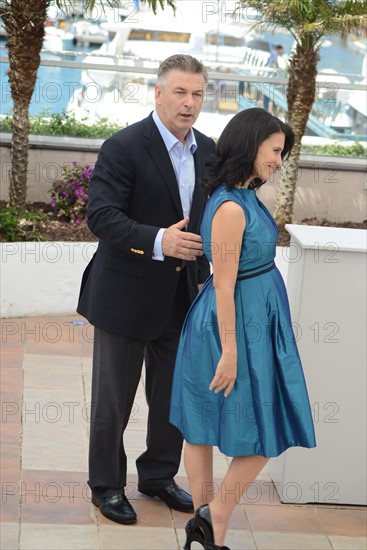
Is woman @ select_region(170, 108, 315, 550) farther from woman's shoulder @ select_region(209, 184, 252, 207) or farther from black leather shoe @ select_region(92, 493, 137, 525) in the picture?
black leather shoe @ select_region(92, 493, 137, 525)

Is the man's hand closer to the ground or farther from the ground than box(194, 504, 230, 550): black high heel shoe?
farther from the ground

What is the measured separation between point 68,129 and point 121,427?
200 inches

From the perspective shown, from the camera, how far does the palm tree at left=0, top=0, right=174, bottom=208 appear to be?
303 inches

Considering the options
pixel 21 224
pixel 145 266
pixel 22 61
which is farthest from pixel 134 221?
pixel 22 61

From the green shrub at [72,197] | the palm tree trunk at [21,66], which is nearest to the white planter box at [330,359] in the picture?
the green shrub at [72,197]

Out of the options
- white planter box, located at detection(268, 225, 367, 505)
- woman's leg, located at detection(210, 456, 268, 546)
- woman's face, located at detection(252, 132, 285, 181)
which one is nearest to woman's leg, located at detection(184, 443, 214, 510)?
woman's leg, located at detection(210, 456, 268, 546)

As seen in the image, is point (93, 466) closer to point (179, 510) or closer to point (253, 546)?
point (179, 510)

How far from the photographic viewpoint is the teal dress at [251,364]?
3631 millimetres

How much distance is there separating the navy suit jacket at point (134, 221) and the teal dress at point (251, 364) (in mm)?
328

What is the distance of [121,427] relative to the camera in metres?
4.21

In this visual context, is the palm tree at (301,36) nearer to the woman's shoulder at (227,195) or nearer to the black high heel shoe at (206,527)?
the woman's shoulder at (227,195)

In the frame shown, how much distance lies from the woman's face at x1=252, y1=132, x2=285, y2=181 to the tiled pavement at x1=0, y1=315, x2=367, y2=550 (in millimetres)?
1592

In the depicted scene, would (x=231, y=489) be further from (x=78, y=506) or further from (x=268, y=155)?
(x=268, y=155)

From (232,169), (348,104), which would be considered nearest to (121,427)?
(232,169)
